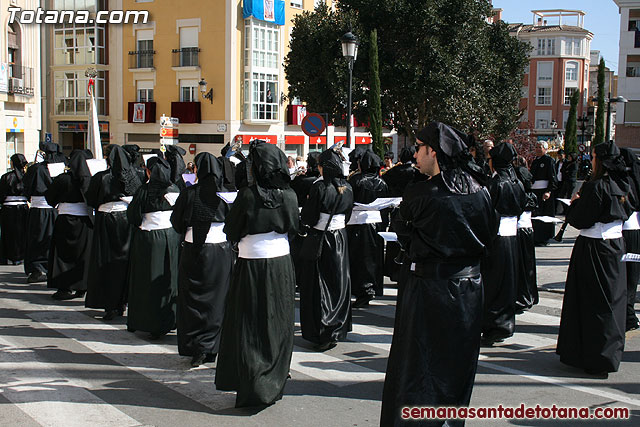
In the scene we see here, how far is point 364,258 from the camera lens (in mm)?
9312

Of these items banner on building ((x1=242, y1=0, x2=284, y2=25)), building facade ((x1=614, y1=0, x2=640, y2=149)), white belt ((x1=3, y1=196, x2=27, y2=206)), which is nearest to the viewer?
white belt ((x1=3, y1=196, x2=27, y2=206))

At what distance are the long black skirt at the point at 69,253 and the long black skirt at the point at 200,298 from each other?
3436 millimetres

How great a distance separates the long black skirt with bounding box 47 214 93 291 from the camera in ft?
32.1

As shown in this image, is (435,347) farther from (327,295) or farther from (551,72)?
(551,72)

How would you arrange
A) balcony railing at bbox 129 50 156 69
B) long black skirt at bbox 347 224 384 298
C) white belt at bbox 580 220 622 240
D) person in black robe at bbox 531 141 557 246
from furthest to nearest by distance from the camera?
balcony railing at bbox 129 50 156 69
person in black robe at bbox 531 141 557 246
long black skirt at bbox 347 224 384 298
white belt at bbox 580 220 622 240

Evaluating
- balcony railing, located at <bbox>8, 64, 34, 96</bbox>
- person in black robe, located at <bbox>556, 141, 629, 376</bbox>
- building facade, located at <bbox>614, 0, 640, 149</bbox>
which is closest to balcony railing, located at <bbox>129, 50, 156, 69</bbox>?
balcony railing, located at <bbox>8, 64, 34, 96</bbox>

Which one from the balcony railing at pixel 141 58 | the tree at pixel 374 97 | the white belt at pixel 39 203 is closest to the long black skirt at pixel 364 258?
the white belt at pixel 39 203

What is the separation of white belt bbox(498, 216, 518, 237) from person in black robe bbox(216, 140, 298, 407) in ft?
9.41

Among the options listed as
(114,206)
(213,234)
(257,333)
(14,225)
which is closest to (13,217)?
(14,225)

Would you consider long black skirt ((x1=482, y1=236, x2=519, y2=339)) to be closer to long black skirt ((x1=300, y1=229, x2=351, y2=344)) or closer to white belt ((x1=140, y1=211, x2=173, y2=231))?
long black skirt ((x1=300, y1=229, x2=351, y2=344))

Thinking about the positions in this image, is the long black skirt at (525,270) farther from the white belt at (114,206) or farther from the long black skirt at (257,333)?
the white belt at (114,206)

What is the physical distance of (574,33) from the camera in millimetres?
78500

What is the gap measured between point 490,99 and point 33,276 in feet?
70.8

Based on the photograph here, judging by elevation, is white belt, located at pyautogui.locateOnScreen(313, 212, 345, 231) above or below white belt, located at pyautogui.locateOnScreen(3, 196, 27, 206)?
above
